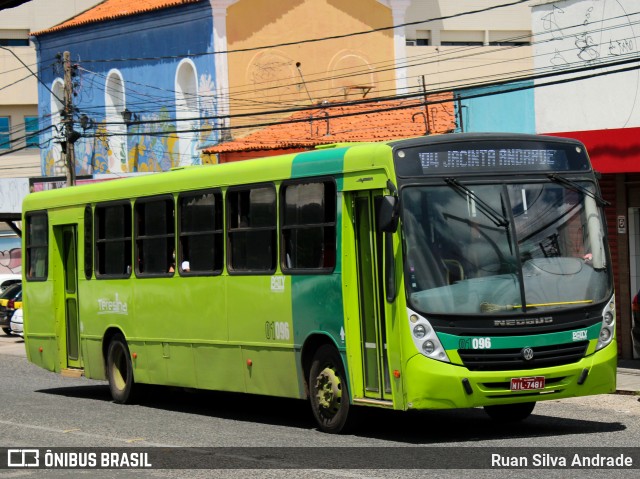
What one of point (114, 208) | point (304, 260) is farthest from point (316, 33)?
point (304, 260)

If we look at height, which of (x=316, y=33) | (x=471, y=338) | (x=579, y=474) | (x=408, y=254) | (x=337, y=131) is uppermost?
(x=316, y=33)

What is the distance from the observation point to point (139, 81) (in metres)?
47.7

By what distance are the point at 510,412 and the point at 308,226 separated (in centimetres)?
295

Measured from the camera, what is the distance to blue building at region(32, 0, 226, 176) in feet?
147

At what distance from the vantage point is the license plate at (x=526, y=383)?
41.8 feet

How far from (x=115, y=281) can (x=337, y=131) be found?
2159 centimetres

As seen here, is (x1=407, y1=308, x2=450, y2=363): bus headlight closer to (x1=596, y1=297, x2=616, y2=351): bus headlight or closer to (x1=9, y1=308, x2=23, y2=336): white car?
(x1=596, y1=297, x2=616, y2=351): bus headlight

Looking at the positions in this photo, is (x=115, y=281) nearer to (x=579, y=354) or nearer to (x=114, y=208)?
(x=114, y=208)

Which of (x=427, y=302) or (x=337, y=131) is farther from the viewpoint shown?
(x=337, y=131)

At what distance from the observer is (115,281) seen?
1861 centimetres

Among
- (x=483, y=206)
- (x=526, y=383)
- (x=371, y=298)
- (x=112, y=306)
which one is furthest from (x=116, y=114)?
(x=526, y=383)

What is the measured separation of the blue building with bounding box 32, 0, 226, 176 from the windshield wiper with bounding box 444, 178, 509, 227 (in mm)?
29562

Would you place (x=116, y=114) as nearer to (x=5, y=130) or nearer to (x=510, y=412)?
(x=5, y=130)

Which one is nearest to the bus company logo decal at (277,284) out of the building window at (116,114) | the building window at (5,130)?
the building window at (116,114)
